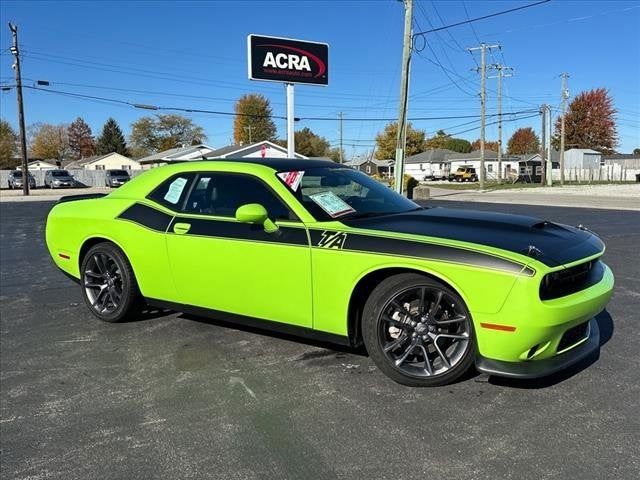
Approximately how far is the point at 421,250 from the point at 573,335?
113 cm

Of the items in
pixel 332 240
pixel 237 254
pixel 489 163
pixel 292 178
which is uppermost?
pixel 489 163

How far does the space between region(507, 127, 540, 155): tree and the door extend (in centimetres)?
10572

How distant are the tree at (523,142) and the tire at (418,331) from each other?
348 ft

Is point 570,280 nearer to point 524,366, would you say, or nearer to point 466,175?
point 524,366

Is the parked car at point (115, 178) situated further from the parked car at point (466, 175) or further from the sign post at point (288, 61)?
the parked car at point (466, 175)

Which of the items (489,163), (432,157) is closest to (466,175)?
(489,163)

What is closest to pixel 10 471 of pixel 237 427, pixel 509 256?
pixel 237 427

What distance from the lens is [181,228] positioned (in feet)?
14.8

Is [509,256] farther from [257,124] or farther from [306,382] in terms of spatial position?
[257,124]

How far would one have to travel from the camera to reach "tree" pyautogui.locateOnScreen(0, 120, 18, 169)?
8700cm

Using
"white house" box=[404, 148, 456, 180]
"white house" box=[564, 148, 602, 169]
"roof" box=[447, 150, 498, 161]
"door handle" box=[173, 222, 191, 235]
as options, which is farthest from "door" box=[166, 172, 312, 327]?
"white house" box=[404, 148, 456, 180]

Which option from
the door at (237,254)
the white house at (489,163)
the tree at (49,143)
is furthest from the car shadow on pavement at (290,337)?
the tree at (49,143)

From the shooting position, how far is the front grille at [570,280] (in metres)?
3.19

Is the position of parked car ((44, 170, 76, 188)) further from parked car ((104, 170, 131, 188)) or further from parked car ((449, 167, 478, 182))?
parked car ((449, 167, 478, 182))
